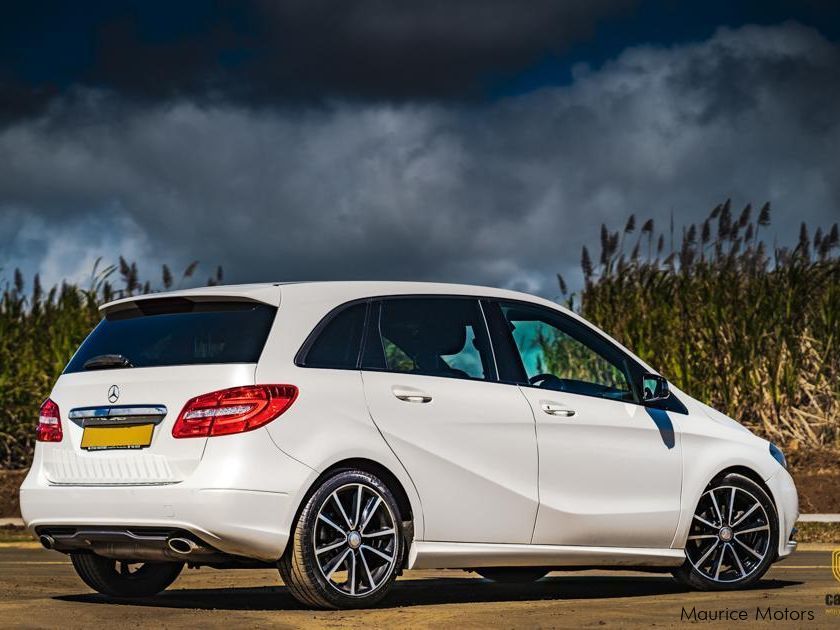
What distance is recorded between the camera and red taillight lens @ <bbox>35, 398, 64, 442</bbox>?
834 centimetres

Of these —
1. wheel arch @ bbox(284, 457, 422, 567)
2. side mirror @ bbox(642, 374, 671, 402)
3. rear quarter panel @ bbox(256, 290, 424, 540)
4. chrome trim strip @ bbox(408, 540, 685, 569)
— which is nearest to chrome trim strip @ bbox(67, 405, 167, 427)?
rear quarter panel @ bbox(256, 290, 424, 540)

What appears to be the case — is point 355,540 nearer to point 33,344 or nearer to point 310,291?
point 310,291

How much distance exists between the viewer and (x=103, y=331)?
871 cm

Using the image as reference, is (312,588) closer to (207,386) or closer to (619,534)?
(207,386)

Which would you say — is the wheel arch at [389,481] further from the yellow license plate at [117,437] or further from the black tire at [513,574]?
the black tire at [513,574]

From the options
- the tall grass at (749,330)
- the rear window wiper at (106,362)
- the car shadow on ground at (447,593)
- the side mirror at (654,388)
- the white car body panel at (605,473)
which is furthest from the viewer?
the tall grass at (749,330)

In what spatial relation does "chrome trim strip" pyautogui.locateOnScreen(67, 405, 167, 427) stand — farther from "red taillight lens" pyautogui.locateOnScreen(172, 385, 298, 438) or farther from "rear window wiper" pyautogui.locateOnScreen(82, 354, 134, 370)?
"rear window wiper" pyautogui.locateOnScreen(82, 354, 134, 370)

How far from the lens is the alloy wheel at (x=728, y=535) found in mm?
9516

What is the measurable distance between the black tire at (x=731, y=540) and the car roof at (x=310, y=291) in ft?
6.99

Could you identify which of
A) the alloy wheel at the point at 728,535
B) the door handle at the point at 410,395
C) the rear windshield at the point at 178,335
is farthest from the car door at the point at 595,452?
the rear windshield at the point at 178,335

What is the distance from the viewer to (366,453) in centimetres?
794

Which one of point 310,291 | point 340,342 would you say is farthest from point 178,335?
point 340,342

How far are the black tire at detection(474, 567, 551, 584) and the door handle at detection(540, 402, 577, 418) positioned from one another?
42.9 inches

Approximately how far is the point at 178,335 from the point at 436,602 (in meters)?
2.12
